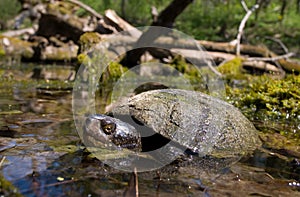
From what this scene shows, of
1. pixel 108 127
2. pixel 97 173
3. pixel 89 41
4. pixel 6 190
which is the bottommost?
pixel 97 173

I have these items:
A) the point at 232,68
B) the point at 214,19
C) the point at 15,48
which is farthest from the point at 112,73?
the point at 214,19

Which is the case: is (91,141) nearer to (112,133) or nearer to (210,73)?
(112,133)

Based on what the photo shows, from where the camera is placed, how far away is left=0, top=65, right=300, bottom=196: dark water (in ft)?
9.56

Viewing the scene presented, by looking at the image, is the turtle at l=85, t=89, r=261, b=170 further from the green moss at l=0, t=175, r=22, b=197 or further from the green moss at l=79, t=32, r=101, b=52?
the green moss at l=79, t=32, r=101, b=52

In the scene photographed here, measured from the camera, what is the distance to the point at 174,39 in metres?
13.2

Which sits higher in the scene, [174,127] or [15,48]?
[174,127]

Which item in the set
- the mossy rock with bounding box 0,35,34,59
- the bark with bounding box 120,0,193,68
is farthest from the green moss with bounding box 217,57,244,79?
the mossy rock with bounding box 0,35,34,59

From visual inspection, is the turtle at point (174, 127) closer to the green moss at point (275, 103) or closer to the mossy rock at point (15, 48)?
the green moss at point (275, 103)

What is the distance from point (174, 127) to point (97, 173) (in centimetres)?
117

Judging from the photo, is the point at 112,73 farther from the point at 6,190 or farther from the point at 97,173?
the point at 6,190

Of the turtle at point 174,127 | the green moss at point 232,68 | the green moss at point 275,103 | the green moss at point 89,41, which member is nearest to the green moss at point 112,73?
the green moss at point 89,41

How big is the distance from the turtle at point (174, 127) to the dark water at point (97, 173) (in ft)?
0.97

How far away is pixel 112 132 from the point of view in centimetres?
388

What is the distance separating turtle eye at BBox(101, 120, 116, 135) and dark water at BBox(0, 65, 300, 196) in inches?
12.5
